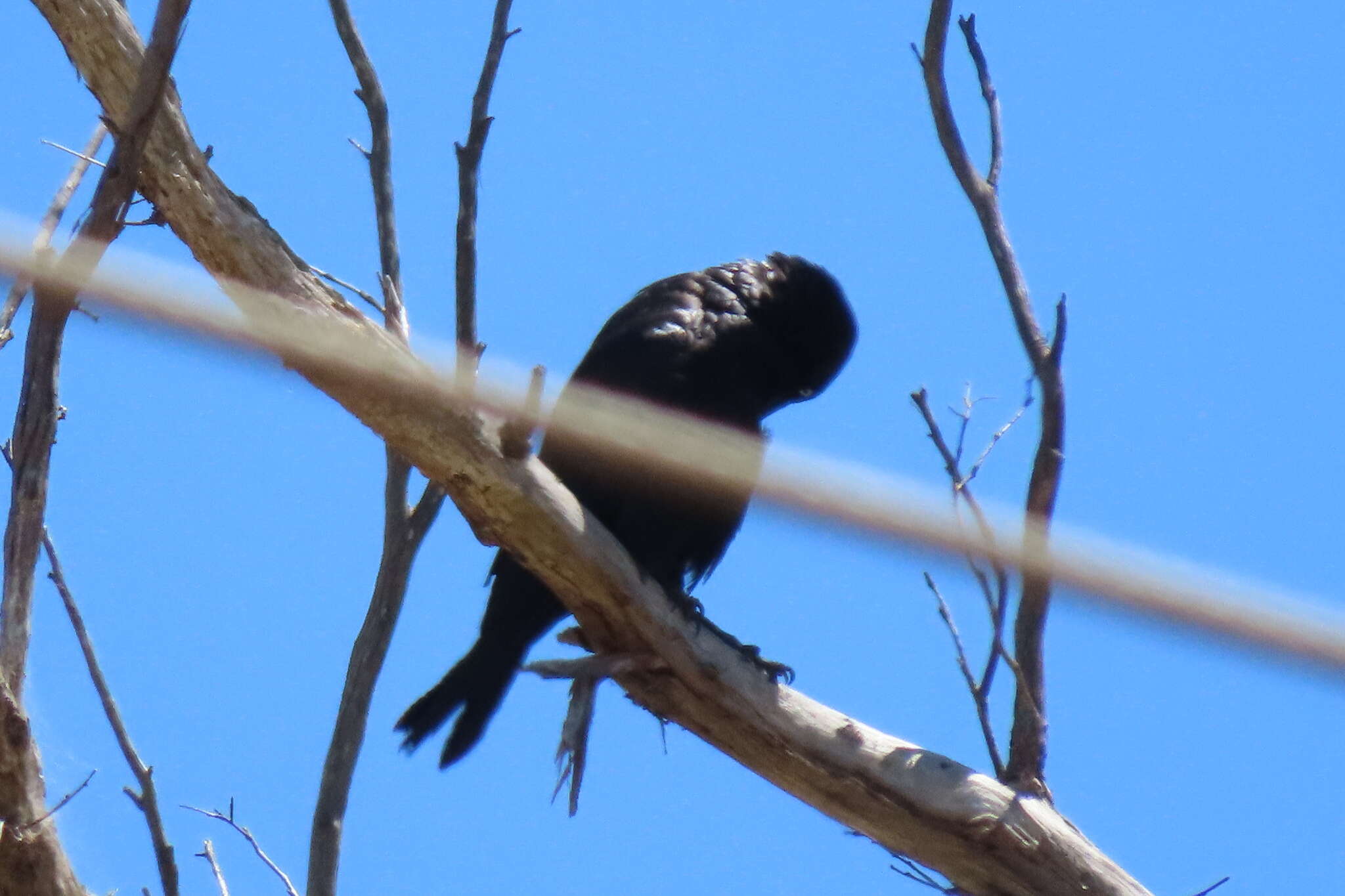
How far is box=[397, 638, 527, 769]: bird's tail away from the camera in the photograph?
3.47 meters

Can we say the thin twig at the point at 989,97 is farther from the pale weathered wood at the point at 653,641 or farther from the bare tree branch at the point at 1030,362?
the pale weathered wood at the point at 653,641

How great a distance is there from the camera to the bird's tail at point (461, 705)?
347cm

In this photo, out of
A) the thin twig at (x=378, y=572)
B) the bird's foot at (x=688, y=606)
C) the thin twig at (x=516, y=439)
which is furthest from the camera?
the thin twig at (x=378, y=572)

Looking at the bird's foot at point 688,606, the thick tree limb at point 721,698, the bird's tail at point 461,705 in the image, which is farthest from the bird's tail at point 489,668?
the thick tree limb at point 721,698

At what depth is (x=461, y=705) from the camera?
3.51 metres

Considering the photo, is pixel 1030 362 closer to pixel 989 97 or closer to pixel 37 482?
pixel 989 97

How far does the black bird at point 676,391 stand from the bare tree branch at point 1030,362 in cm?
94

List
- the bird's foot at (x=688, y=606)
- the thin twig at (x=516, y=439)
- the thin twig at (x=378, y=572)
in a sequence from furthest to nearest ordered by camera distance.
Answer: the thin twig at (x=378, y=572) < the bird's foot at (x=688, y=606) < the thin twig at (x=516, y=439)

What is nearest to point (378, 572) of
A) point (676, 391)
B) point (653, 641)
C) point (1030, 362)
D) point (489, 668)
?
point (489, 668)

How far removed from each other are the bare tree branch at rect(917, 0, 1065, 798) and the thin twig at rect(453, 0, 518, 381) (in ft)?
2.91

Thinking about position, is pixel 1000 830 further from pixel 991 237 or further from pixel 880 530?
pixel 880 530

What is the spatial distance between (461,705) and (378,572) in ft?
1.58

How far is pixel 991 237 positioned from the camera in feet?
8.63

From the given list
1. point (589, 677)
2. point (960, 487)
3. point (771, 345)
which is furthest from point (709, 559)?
point (960, 487)
